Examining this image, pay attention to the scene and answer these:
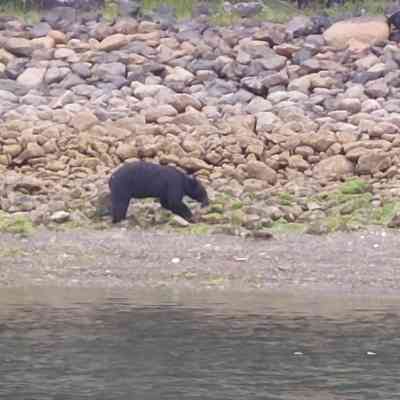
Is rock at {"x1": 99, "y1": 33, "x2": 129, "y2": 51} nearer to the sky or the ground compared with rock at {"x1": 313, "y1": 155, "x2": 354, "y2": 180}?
nearer to the sky

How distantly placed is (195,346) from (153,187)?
618 centimetres

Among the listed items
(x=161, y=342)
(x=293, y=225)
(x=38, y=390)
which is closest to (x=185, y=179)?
(x=293, y=225)

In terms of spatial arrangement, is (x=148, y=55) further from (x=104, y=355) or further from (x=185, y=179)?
(x=104, y=355)

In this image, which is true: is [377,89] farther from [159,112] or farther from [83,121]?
[83,121]

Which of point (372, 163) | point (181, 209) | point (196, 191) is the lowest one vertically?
point (181, 209)

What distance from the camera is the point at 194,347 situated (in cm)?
1155

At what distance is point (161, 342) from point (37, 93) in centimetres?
1244

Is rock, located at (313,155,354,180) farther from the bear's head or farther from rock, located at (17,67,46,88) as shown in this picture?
rock, located at (17,67,46,88)

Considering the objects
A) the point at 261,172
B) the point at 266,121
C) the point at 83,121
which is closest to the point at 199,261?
the point at 261,172

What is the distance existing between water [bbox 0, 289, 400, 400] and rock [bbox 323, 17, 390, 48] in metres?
12.4

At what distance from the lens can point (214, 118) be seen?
867 inches

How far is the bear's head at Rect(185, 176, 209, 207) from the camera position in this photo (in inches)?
703

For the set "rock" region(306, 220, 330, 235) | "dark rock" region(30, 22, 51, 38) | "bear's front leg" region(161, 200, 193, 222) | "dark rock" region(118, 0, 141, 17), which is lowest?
"bear's front leg" region(161, 200, 193, 222)

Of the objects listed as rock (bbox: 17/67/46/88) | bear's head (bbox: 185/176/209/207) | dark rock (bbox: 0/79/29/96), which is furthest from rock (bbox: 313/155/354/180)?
rock (bbox: 17/67/46/88)
